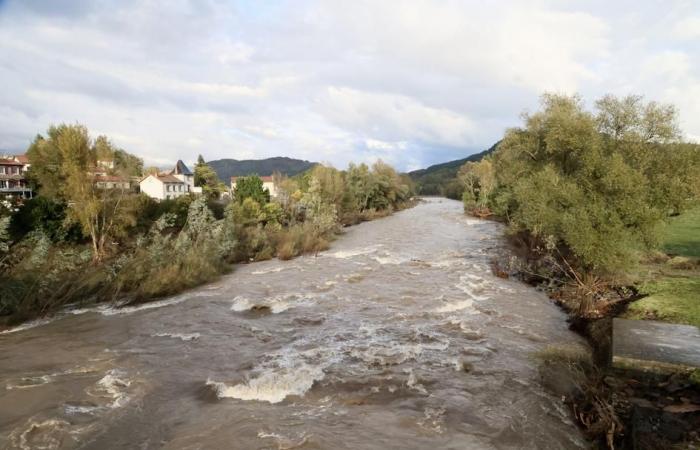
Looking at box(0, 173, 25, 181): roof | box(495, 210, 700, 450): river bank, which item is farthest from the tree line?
box(0, 173, 25, 181): roof

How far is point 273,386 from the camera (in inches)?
386

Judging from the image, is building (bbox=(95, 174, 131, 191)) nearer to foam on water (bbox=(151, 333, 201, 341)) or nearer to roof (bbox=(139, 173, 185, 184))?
foam on water (bbox=(151, 333, 201, 341))

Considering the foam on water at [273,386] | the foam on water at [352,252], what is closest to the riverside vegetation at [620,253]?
the foam on water at [273,386]

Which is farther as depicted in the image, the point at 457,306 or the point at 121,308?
the point at 457,306

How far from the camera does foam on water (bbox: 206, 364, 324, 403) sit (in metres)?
9.51

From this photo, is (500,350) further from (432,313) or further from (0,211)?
(0,211)

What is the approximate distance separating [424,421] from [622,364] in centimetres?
412

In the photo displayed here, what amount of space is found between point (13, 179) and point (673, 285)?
234ft

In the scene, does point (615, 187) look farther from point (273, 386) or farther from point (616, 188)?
point (273, 386)

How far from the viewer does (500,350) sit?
12.2 m

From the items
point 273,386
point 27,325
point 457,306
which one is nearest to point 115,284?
point 27,325

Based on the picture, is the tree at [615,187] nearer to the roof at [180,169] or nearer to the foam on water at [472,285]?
the foam on water at [472,285]

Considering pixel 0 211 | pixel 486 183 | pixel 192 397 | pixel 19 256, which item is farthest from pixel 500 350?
pixel 486 183

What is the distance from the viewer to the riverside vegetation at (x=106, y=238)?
15844 millimetres
